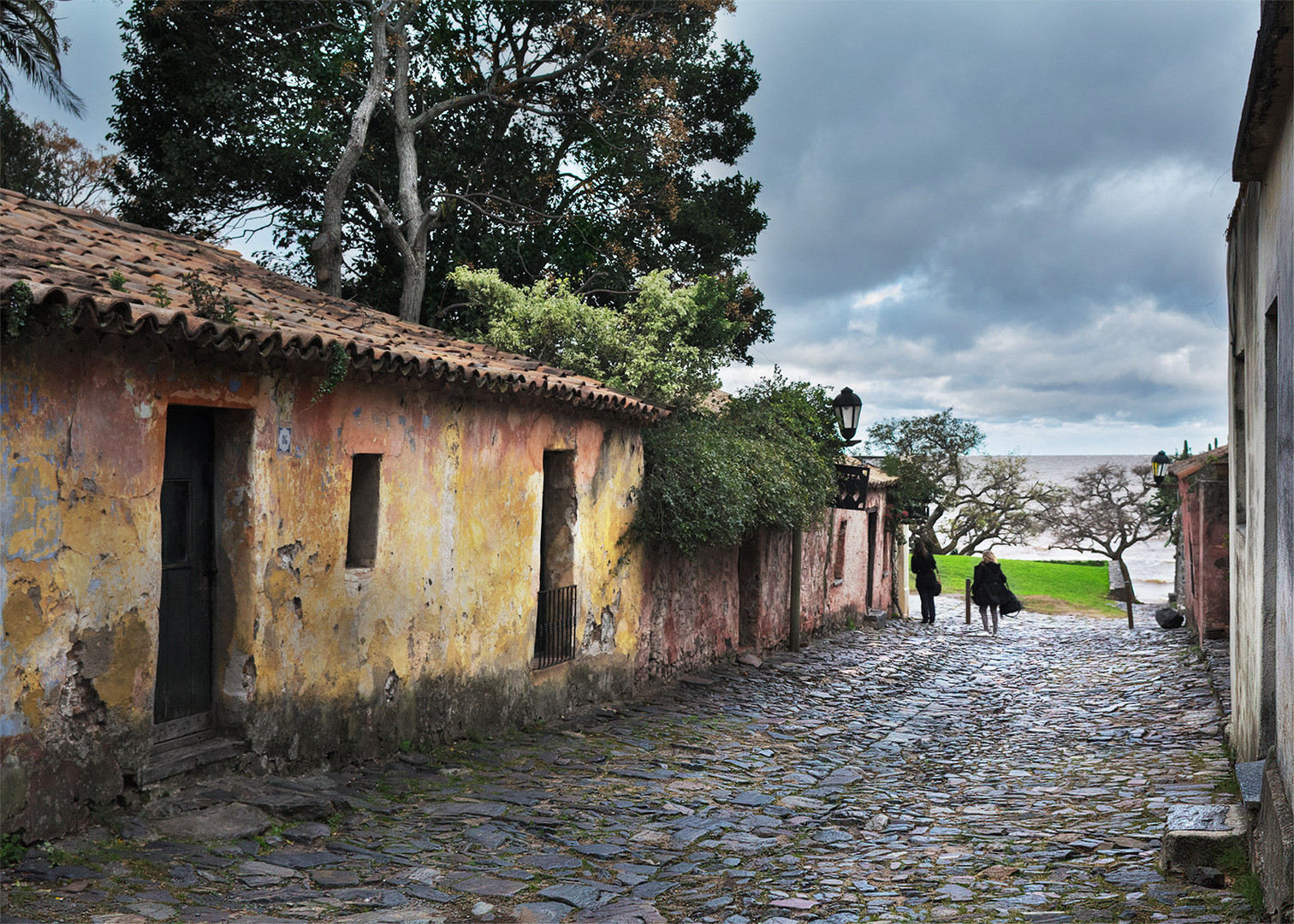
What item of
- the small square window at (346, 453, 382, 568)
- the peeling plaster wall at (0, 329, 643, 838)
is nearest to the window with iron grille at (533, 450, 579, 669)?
the peeling plaster wall at (0, 329, 643, 838)

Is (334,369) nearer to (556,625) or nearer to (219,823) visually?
(219,823)

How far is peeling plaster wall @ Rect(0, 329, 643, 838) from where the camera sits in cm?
534

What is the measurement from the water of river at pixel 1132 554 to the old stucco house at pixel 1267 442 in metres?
33.3

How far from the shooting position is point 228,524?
22.2 feet

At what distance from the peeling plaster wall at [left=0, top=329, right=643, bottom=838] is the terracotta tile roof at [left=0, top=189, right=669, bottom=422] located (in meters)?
0.29

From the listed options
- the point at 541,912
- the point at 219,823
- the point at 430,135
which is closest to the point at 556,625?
the point at 219,823

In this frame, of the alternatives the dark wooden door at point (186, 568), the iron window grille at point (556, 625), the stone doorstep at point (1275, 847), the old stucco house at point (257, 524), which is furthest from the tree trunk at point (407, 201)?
the stone doorstep at point (1275, 847)

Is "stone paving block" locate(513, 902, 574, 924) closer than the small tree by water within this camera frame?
Yes

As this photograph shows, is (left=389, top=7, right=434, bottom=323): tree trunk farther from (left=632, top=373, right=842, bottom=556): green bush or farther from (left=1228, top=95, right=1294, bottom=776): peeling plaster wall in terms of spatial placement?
(left=1228, top=95, right=1294, bottom=776): peeling plaster wall

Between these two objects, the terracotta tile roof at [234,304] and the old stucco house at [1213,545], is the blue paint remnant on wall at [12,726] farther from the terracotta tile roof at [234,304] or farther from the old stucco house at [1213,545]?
the old stucco house at [1213,545]

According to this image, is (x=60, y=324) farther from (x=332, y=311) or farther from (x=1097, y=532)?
(x=1097, y=532)

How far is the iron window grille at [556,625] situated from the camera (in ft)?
34.4

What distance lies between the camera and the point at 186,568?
664cm

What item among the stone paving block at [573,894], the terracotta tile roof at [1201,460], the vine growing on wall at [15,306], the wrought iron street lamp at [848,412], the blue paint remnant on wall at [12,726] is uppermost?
the wrought iron street lamp at [848,412]
